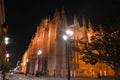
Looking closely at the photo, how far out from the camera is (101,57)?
27828 millimetres

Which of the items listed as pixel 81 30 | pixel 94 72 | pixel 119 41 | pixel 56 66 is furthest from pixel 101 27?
pixel 81 30

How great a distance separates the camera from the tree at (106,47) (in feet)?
86.0

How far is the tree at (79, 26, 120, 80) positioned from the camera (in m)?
26.2

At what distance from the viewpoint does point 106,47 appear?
2684cm

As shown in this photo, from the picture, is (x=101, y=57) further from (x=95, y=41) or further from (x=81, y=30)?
(x=81, y=30)

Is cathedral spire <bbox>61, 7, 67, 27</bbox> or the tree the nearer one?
the tree

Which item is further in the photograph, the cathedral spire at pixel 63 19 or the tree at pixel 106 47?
the cathedral spire at pixel 63 19

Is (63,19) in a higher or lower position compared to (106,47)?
higher

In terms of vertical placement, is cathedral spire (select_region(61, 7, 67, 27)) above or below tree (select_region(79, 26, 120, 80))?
above

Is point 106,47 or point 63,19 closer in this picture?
point 106,47

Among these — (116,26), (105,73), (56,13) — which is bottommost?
(105,73)

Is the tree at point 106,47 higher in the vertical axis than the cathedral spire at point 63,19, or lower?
lower

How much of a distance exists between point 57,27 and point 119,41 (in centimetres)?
4265

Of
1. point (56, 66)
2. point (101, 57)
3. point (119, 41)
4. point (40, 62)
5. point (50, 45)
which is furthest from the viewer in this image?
point (40, 62)
